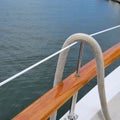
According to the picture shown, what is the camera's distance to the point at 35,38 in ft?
67.4

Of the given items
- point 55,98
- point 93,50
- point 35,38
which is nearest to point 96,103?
point 93,50

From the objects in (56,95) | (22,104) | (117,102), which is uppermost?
(56,95)

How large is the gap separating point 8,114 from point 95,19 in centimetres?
1972

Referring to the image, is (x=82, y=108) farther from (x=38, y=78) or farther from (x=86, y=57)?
(x=86, y=57)

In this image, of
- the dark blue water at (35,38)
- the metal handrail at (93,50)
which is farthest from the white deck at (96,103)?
the dark blue water at (35,38)

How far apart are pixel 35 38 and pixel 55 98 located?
1909 centimetres

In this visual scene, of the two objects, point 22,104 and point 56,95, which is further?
point 22,104

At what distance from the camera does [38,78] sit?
47.2 feet

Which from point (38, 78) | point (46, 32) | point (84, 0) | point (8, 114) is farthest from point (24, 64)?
point (84, 0)

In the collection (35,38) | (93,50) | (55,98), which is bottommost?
(35,38)

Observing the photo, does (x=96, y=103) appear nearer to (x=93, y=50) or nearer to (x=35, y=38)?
(x=93, y=50)

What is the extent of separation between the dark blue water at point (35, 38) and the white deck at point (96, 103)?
8.76 meters

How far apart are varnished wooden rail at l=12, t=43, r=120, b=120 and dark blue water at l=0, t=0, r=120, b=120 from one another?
31.5ft

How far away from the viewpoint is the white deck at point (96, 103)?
230 centimetres
